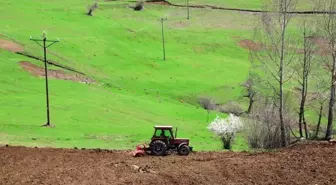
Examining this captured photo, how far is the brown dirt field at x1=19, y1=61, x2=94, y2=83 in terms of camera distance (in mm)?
74438

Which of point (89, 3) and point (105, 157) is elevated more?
point (89, 3)

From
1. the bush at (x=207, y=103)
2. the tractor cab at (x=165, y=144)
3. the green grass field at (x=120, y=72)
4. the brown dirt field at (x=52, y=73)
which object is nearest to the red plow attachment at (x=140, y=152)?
the tractor cab at (x=165, y=144)

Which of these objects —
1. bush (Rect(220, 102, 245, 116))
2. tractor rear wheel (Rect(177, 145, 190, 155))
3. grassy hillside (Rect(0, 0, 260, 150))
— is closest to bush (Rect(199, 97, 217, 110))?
bush (Rect(220, 102, 245, 116))

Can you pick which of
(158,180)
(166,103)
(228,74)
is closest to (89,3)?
(228,74)

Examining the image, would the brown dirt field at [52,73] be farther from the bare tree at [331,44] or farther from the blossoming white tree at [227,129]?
the bare tree at [331,44]

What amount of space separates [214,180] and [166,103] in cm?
4915

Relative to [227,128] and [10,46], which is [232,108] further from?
[10,46]

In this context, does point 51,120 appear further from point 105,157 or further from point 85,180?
point 85,180

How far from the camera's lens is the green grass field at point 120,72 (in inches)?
2101

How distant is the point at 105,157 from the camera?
34062 millimetres

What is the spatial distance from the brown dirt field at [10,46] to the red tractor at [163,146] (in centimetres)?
5292

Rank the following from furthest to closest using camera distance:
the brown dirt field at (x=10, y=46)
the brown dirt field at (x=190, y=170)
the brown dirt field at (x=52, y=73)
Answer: the brown dirt field at (x=10, y=46)
the brown dirt field at (x=52, y=73)
the brown dirt field at (x=190, y=170)

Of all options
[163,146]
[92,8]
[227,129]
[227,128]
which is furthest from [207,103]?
[92,8]

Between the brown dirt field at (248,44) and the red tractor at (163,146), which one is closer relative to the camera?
the red tractor at (163,146)
